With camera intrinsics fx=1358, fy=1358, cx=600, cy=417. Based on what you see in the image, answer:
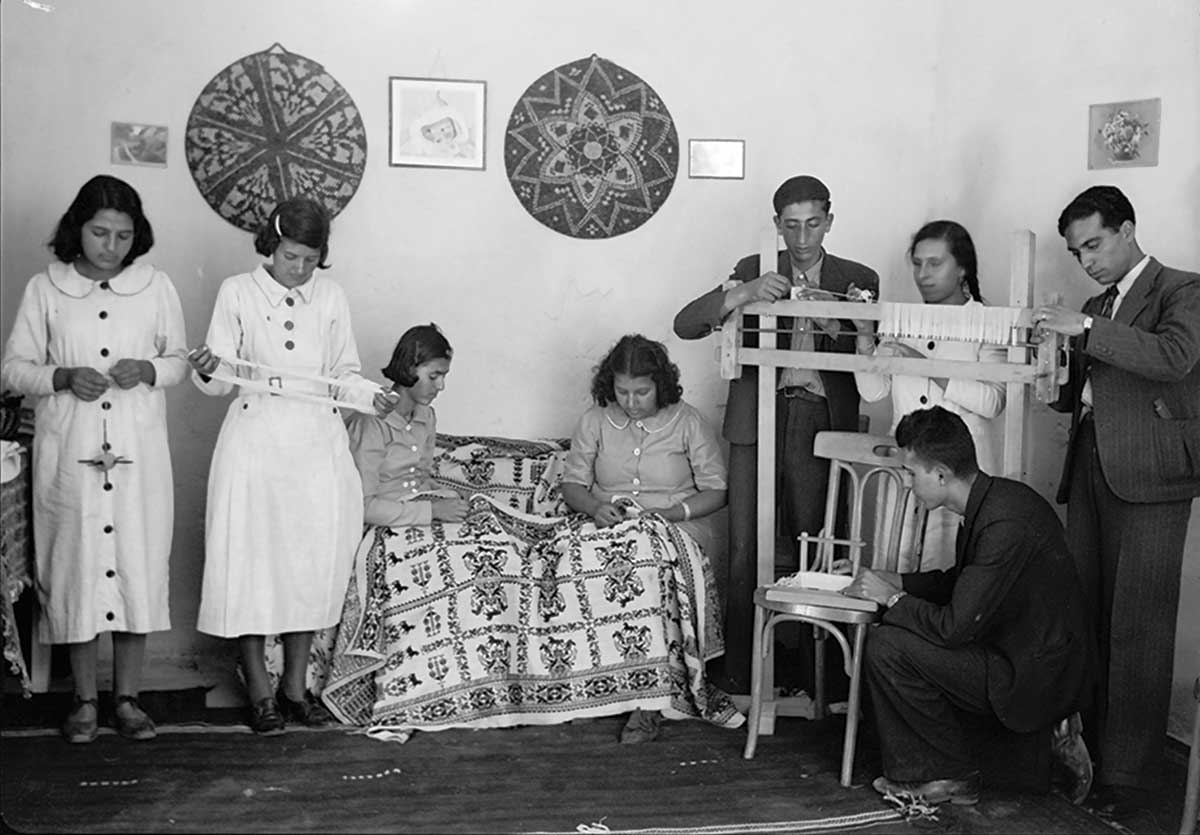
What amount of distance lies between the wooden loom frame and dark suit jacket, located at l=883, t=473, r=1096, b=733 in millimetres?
417

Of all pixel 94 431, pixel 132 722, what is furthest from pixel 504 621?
pixel 94 431

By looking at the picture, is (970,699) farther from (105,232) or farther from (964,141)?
(105,232)

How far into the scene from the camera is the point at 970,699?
3.79 m

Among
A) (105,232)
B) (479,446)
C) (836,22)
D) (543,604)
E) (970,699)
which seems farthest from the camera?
(836,22)

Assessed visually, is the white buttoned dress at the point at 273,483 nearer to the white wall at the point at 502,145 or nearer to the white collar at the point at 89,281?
the white collar at the point at 89,281

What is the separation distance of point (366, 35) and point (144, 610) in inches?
89.4

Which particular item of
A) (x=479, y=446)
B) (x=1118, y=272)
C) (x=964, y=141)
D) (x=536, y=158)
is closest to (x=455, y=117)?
(x=536, y=158)

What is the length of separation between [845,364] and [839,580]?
68 cm

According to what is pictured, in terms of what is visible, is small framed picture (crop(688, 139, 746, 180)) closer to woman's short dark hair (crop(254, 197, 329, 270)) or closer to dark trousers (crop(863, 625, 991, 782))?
woman's short dark hair (crop(254, 197, 329, 270))

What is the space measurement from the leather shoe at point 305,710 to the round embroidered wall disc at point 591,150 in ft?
6.63

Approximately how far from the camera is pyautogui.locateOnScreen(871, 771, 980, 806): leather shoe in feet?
12.6

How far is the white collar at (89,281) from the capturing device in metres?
4.20

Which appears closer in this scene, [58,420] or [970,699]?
[970,699]

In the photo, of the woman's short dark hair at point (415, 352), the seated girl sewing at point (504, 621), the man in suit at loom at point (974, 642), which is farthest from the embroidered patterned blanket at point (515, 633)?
the man in suit at loom at point (974, 642)
